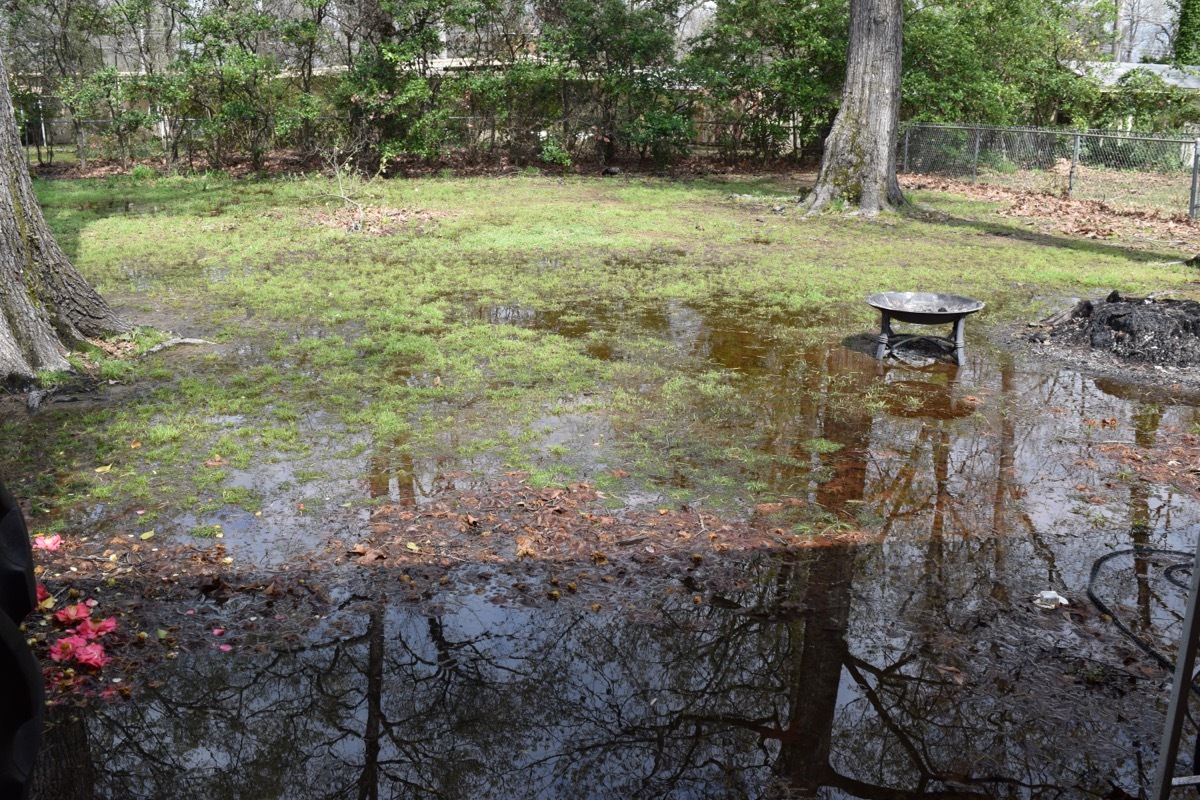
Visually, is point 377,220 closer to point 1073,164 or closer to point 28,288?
point 28,288

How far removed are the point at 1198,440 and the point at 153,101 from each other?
65.3ft

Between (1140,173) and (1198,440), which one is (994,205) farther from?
(1198,440)

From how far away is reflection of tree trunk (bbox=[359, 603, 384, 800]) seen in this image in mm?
3377

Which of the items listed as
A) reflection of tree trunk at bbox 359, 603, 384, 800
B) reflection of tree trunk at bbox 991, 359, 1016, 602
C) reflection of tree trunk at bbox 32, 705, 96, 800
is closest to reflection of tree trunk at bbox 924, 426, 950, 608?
reflection of tree trunk at bbox 991, 359, 1016, 602

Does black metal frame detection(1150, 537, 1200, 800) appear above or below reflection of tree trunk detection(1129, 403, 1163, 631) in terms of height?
above

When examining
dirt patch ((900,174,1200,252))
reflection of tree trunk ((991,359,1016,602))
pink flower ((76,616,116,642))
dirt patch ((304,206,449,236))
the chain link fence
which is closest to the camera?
pink flower ((76,616,116,642))

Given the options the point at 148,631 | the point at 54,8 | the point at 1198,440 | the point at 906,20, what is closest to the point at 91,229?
the point at 54,8

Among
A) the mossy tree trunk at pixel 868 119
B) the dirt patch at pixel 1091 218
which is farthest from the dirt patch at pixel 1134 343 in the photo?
the mossy tree trunk at pixel 868 119

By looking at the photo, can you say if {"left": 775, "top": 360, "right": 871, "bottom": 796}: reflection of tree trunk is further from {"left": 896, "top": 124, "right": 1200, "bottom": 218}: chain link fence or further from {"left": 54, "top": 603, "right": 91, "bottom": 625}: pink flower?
{"left": 896, "top": 124, "right": 1200, "bottom": 218}: chain link fence

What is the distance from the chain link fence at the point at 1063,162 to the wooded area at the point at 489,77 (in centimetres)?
151

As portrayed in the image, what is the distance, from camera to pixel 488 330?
9047 millimetres

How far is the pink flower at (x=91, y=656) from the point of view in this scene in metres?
3.91

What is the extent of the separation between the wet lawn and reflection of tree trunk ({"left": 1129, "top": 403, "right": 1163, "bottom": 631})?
2 cm

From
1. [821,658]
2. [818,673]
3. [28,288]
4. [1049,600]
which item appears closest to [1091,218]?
[1049,600]
